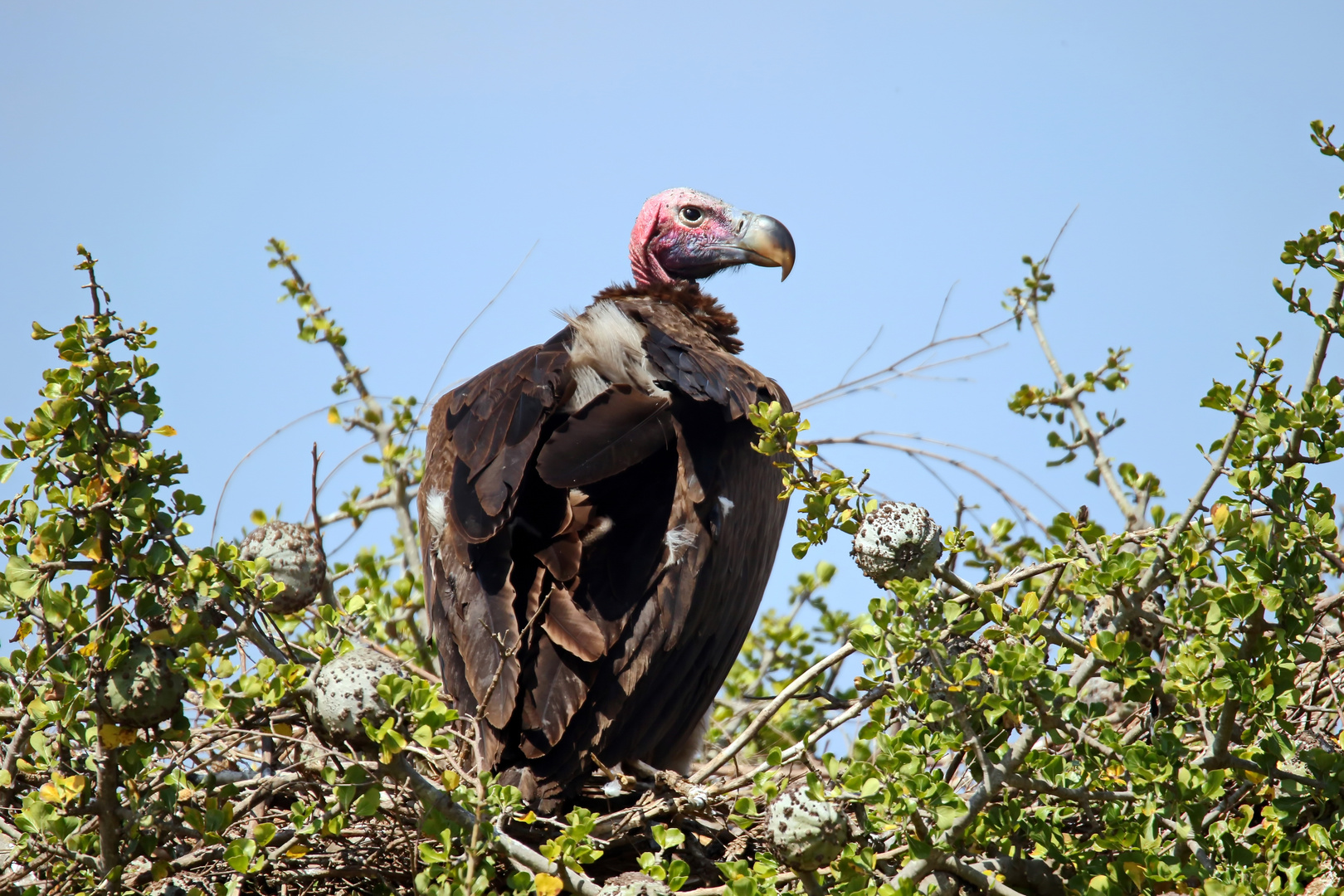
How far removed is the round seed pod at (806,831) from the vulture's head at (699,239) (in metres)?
3.64

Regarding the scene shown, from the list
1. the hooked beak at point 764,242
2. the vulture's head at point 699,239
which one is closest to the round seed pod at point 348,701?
the vulture's head at point 699,239

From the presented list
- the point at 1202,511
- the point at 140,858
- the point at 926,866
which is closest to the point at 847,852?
the point at 926,866

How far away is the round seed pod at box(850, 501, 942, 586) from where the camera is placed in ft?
9.16

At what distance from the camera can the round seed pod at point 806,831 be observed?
244 centimetres

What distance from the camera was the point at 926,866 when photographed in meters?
2.46

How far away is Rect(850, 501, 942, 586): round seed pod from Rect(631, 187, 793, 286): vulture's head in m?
3.12

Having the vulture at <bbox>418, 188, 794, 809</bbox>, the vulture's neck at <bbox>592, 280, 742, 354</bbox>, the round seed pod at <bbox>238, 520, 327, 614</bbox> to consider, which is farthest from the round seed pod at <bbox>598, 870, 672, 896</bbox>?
the vulture's neck at <bbox>592, 280, 742, 354</bbox>

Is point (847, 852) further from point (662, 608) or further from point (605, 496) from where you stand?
point (605, 496)

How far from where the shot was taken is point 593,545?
3564mm

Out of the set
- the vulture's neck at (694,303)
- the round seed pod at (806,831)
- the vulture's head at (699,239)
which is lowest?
the round seed pod at (806,831)

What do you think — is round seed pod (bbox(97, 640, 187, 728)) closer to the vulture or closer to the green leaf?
the green leaf

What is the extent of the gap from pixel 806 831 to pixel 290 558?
74.0 inches

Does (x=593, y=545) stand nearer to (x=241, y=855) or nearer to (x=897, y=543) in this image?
(x=897, y=543)

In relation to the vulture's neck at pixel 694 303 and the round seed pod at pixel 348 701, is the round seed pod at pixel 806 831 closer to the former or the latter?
the round seed pod at pixel 348 701
